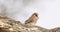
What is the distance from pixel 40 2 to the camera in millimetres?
3104

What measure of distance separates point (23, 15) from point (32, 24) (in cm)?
147

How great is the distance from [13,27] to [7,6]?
5.82ft

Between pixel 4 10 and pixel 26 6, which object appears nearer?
pixel 4 10

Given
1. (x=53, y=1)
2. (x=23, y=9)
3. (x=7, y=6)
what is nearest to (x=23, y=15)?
(x=23, y=9)

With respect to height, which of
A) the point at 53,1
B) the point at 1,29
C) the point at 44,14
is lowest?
the point at 1,29

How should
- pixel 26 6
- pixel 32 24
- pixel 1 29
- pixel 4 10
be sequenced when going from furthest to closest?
pixel 26 6 < pixel 4 10 < pixel 32 24 < pixel 1 29

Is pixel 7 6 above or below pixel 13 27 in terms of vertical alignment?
above

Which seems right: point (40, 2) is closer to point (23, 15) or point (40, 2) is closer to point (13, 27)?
point (23, 15)

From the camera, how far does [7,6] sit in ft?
9.95

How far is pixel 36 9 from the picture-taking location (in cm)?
302

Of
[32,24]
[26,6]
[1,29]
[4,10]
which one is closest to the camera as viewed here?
[1,29]

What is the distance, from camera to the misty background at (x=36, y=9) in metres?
2.93

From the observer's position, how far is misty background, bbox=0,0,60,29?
2.93 metres

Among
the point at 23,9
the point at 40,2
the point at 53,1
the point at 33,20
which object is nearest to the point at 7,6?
the point at 23,9
